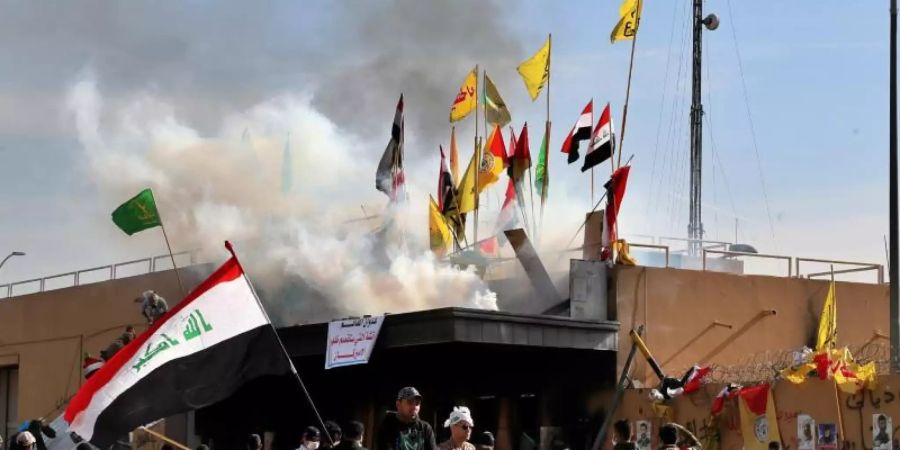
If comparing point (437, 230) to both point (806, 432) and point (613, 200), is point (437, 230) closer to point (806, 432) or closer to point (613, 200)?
point (613, 200)

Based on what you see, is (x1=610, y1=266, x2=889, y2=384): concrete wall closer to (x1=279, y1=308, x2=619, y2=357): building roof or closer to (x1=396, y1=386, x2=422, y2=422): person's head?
(x1=279, y1=308, x2=619, y2=357): building roof

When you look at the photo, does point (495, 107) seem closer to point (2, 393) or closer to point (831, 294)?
point (831, 294)

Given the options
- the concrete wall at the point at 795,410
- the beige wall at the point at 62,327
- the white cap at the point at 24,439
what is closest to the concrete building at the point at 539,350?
the beige wall at the point at 62,327

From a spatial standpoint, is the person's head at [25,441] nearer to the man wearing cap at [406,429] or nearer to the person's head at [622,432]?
the man wearing cap at [406,429]

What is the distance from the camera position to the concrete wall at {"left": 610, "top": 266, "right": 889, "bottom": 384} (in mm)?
24359

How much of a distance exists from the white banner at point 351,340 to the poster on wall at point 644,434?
14.1 feet

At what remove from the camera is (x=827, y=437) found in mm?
20266

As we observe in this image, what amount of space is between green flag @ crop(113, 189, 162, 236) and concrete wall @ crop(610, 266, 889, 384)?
7.67m

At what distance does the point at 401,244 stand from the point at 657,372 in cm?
766

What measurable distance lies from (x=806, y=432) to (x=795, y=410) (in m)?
0.34

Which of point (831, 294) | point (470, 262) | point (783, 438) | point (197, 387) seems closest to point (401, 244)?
point (470, 262)

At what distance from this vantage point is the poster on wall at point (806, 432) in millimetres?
20438

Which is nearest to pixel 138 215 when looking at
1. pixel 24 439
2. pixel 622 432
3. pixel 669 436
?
pixel 24 439

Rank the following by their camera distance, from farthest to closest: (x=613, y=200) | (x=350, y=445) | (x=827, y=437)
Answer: (x=613, y=200)
(x=827, y=437)
(x=350, y=445)
